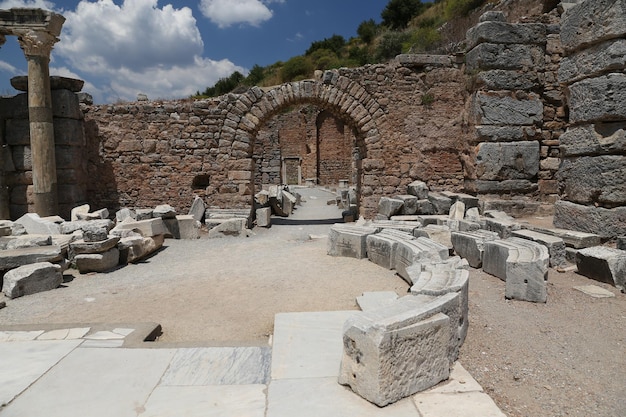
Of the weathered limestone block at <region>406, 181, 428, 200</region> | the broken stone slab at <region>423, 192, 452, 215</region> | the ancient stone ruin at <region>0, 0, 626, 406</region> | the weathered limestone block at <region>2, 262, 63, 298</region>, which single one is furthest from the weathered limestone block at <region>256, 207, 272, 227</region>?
the weathered limestone block at <region>2, 262, 63, 298</region>

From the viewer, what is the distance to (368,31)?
38094 millimetres

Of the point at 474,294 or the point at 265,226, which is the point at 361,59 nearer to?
the point at 265,226

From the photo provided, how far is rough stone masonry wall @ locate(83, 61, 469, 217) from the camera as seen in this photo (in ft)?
34.7

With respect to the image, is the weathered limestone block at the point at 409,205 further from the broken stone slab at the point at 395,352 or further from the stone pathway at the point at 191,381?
the broken stone slab at the point at 395,352

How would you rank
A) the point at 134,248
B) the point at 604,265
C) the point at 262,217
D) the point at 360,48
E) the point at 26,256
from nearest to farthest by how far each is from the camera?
1. the point at 604,265
2. the point at 26,256
3. the point at 134,248
4. the point at 262,217
5. the point at 360,48

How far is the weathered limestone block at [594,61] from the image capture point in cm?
606

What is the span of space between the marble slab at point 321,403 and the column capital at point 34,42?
398 inches

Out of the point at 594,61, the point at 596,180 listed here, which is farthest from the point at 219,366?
the point at 594,61

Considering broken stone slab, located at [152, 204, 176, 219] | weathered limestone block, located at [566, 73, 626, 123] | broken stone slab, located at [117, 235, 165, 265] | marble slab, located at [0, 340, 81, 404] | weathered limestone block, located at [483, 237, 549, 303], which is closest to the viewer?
marble slab, located at [0, 340, 81, 404]

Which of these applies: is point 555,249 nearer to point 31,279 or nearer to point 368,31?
point 31,279

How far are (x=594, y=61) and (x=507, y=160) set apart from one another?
11.2 feet

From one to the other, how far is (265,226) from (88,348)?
759 cm

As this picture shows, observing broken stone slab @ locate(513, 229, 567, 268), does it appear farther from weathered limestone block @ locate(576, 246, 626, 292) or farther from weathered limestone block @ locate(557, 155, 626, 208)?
weathered limestone block @ locate(557, 155, 626, 208)

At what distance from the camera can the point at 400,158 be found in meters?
10.9
